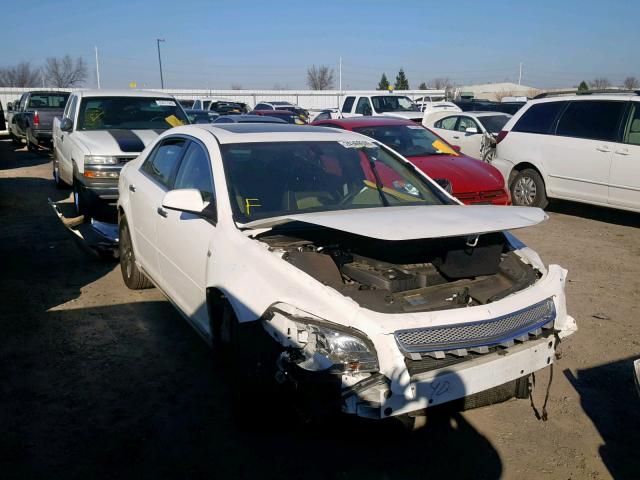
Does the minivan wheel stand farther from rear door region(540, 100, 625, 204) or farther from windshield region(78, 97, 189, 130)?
windshield region(78, 97, 189, 130)

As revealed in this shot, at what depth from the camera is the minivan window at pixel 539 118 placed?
9562mm

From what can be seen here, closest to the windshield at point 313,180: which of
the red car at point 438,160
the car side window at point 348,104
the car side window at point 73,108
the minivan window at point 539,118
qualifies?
the red car at point 438,160

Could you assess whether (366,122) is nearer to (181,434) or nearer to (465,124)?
(465,124)

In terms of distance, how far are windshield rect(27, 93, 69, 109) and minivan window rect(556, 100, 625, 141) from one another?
16.4 metres

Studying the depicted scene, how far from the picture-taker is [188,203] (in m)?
3.81

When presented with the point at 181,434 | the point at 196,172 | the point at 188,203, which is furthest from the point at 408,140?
the point at 181,434

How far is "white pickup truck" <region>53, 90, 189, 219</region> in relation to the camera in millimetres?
Result: 8266

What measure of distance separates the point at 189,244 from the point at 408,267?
150 centimetres

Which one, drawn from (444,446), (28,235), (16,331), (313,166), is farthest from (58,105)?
(444,446)

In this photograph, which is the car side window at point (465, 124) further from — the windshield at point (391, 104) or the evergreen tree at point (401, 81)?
→ the evergreen tree at point (401, 81)

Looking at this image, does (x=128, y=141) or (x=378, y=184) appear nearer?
(x=378, y=184)

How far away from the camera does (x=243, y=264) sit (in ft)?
11.1

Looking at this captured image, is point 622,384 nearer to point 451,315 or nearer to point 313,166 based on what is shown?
point 451,315

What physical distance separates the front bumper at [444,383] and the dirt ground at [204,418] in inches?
10.0
